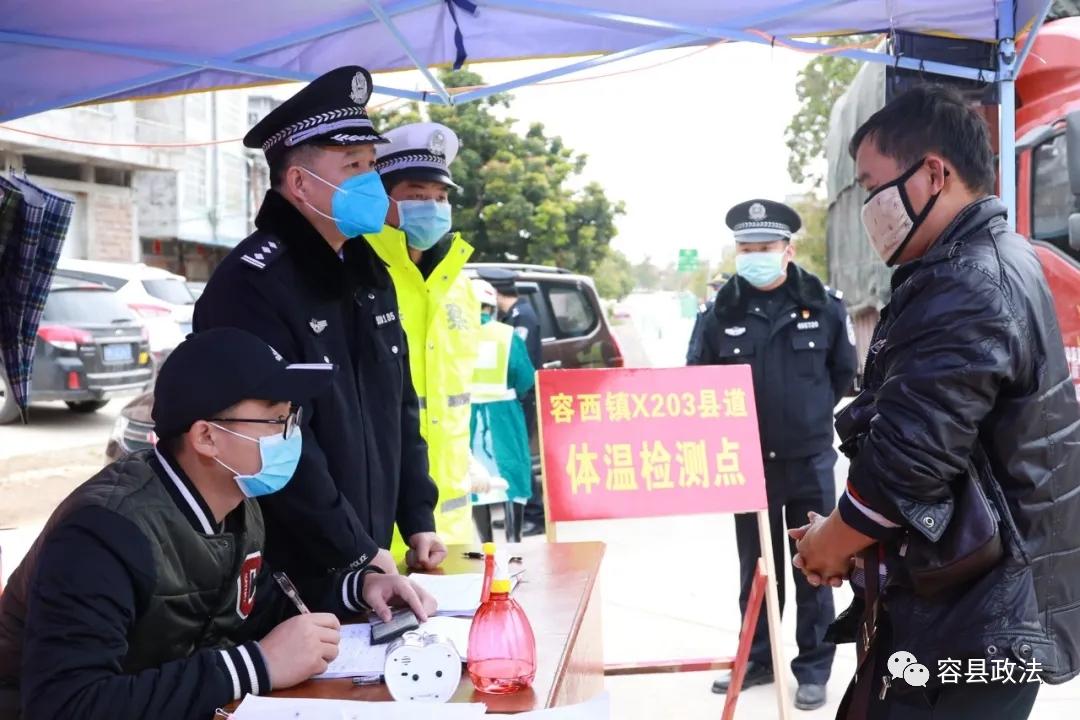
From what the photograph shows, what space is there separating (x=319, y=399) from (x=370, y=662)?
0.69 m

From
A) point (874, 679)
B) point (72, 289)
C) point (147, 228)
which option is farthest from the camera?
point (147, 228)

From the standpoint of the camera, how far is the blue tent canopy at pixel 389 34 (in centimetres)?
362

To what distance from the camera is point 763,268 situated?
427 cm

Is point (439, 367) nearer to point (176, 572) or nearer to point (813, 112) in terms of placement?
point (176, 572)

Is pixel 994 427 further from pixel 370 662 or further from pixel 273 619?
pixel 273 619

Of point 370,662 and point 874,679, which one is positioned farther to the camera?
point 874,679

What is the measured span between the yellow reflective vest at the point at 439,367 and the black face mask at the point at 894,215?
4.67 feet

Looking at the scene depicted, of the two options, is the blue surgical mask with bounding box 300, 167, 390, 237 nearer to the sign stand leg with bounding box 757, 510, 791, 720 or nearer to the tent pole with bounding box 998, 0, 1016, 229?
the sign stand leg with bounding box 757, 510, 791, 720

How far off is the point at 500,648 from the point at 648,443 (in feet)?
7.13

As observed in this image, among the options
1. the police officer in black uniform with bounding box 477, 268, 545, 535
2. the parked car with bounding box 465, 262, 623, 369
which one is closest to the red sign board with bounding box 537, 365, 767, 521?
the police officer in black uniform with bounding box 477, 268, 545, 535

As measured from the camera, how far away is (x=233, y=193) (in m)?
30.6

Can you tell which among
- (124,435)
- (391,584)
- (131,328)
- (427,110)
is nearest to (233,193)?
(427,110)

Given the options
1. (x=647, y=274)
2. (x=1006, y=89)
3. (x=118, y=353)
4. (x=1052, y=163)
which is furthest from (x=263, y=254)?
(x=647, y=274)

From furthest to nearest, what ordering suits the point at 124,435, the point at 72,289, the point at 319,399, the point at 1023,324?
the point at 72,289
the point at 124,435
the point at 319,399
the point at 1023,324
